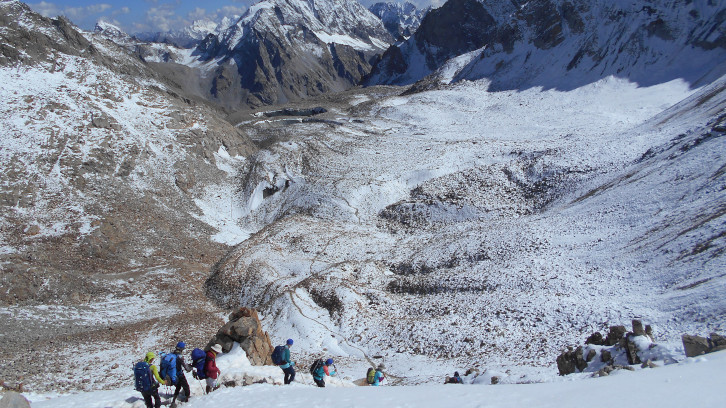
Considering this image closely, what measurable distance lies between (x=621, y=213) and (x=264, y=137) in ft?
134

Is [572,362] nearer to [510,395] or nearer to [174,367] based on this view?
[510,395]

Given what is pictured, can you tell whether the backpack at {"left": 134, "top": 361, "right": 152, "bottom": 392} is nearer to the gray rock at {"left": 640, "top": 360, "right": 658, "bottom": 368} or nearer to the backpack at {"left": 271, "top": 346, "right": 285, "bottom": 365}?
the backpack at {"left": 271, "top": 346, "right": 285, "bottom": 365}

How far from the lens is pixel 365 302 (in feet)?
79.5

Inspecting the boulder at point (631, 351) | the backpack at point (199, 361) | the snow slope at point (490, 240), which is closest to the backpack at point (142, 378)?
the backpack at point (199, 361)

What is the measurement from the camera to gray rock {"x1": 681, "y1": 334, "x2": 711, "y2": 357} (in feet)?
38.0

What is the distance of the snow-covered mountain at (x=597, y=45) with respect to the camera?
56.8 m

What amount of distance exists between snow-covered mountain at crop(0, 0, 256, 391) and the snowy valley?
144 millimetres

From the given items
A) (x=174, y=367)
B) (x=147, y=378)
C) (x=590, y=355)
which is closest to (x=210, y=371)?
(x=174, y=367)

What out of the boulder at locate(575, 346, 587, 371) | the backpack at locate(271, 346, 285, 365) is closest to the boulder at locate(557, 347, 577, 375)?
the boulder at locate(575, 346, 587, 371)

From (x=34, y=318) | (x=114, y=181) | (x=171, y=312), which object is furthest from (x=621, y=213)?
(x=114, y=181)

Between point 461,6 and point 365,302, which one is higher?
point 461,6

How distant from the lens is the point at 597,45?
6425 centimetres

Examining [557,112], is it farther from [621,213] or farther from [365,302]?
[365,302]

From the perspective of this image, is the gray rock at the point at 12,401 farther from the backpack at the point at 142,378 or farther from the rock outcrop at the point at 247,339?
the rock outcrop at the point at 247,339
